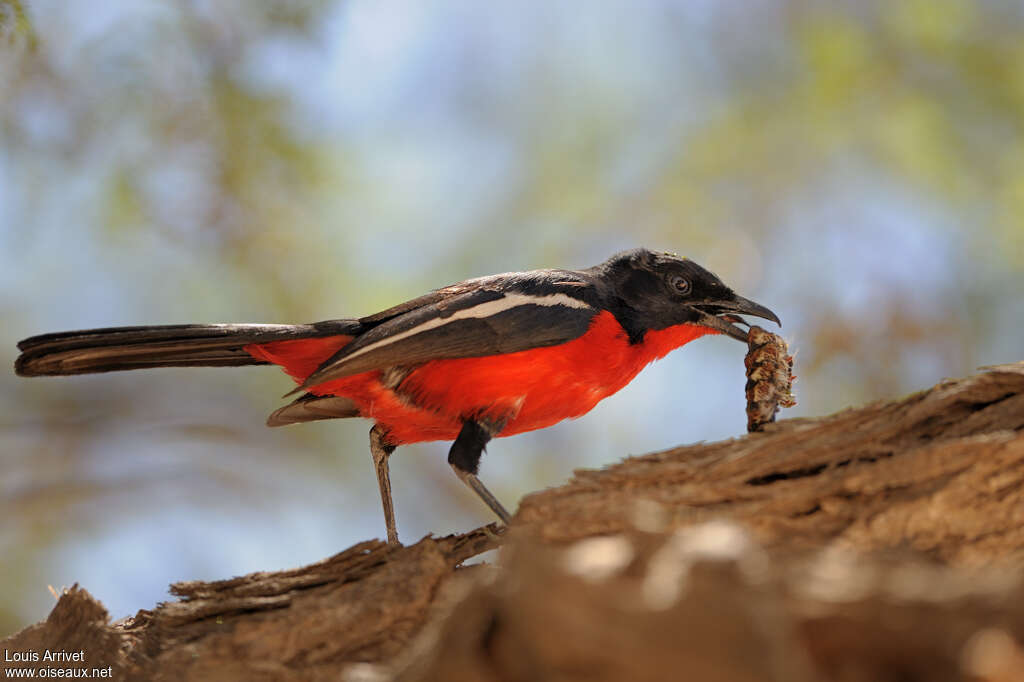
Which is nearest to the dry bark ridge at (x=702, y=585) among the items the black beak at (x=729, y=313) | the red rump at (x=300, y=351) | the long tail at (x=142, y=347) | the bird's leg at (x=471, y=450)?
the bird's leg at (x=471, y=450)

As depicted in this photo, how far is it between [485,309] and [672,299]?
108 cm

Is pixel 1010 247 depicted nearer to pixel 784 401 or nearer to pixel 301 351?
pixel 784 401

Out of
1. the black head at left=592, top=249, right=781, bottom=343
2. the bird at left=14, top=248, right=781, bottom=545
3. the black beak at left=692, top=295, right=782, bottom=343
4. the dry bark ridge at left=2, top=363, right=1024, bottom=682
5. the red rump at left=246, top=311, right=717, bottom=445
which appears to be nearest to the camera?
the dry bark ridge at left=2, top=363, right=1024, bottom=682

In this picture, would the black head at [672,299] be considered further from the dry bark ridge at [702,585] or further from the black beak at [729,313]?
the dry bark ridge at [702,585]

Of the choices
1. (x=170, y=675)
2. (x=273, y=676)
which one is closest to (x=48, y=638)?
(x=170, y=675)

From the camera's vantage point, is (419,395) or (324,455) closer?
(419,395)

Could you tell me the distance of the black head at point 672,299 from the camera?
5.06 meters

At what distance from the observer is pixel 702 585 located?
1815 millimetres

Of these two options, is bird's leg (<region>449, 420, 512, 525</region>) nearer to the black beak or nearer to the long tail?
the long tail

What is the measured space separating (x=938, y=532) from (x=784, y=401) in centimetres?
122

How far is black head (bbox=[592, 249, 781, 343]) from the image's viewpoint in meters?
5.06

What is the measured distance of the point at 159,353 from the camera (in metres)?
4.46

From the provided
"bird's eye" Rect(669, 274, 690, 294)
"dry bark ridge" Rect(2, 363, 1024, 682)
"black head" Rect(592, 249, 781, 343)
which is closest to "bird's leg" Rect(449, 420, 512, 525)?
"dry bark ridge" Rect(2, 363, 1024, 682)

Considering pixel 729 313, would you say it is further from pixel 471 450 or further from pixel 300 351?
pixel 300 351
